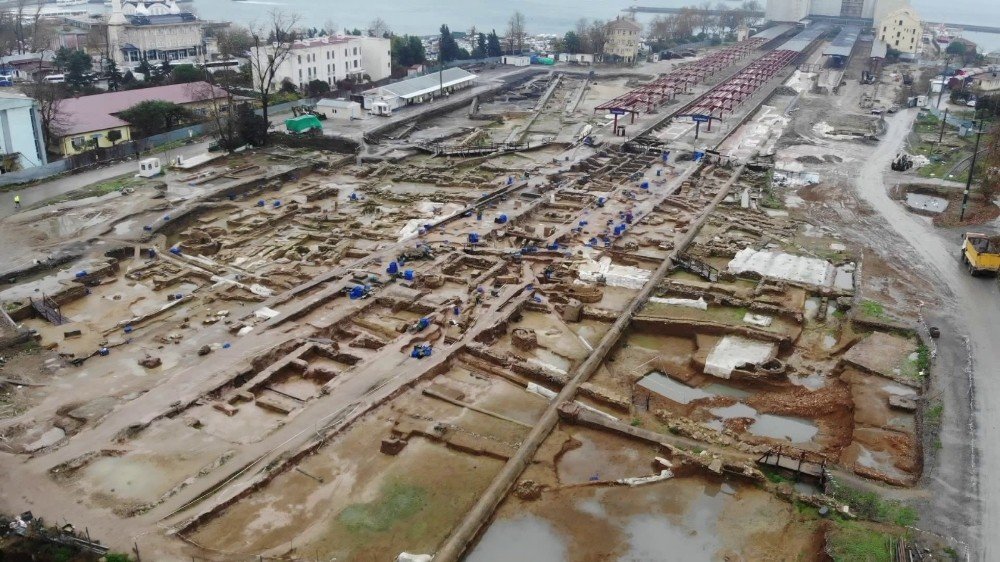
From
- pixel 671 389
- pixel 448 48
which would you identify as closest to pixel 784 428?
pixel 671 389

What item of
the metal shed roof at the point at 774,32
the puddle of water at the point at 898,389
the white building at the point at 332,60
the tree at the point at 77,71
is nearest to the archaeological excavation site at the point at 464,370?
the puddle of water at the point at 898,389

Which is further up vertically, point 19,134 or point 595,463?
point 19,134

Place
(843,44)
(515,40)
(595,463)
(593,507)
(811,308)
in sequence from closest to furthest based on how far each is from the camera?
(593,507) < (595,463) < (811,308) < (843,44) < (515,40)

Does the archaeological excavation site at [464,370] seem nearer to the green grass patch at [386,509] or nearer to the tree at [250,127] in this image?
the green grass patch at [386,509]

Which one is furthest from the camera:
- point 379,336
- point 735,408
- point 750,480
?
point 379,336

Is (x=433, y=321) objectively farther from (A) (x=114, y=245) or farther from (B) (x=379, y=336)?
(A) (x=114, y=245)

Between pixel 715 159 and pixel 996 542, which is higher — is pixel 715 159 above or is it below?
above

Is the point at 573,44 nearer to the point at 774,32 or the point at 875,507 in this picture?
the point at 774,32

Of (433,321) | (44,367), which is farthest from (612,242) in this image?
(44,367)
